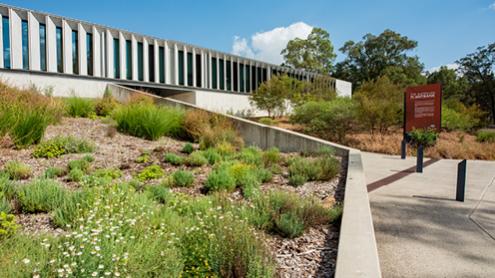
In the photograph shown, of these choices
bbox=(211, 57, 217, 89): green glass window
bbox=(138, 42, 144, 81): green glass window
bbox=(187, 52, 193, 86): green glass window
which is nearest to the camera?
bbox=(138, 42, 144, 81): green glass window

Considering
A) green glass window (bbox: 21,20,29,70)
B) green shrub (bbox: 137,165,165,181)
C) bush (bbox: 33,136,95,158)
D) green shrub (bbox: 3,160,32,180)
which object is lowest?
green shrub (bbox: 137,165,165,181)

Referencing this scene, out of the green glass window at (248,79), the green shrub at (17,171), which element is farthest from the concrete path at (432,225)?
the green glass window at (248,79)

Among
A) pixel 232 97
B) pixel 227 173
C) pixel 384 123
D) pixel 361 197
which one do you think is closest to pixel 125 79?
pixel 232 97

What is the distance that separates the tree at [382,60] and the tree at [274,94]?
3235 centimetres

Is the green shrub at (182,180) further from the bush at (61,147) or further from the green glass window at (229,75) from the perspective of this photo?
the green glass window at (229,75)

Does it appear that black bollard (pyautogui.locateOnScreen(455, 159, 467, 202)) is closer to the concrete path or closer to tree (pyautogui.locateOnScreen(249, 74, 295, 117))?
the concrete path

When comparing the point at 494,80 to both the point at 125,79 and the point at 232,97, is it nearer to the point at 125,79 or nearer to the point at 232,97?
the point at 232,97

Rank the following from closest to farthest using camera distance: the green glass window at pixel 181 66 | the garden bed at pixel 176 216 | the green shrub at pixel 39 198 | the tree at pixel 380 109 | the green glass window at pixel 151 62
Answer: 1. the garden bed at pixel 176 216
2. the green shrub at pixel 39 198
3. the tree at pixel 380 109
4. the green glass window at pixel 151 62
5. the green glass window at pixel 181 66

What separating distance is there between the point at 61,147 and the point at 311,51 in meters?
50.9

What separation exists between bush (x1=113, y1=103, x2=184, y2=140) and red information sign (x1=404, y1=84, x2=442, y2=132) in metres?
7.99

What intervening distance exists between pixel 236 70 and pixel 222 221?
3133 centimetres

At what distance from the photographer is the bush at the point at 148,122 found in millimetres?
9023

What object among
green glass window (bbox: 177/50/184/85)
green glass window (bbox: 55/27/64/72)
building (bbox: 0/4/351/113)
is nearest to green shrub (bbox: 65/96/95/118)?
building (bbox: 0/4/351/113)

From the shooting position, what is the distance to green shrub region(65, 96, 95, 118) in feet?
36.0
